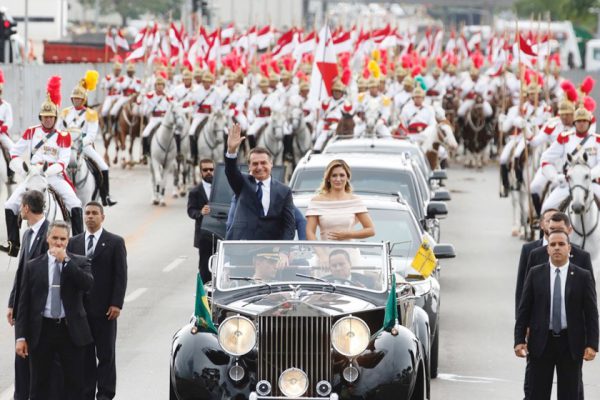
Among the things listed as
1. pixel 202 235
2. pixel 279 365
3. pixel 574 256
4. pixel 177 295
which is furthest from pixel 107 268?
pixel 177 295

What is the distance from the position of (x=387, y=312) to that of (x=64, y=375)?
240 cm

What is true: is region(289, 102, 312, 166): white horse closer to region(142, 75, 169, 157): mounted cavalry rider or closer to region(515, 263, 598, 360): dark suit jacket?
region(142, 75, 169, 157): mounted cavalry rider

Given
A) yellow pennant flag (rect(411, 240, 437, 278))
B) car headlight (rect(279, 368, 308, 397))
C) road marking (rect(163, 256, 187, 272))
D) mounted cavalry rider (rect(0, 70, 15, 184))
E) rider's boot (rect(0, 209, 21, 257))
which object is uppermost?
yellow pennant flag (rect(411, 240, 437, 278))

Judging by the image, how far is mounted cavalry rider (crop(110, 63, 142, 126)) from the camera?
43188 mm

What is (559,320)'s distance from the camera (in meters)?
12.6

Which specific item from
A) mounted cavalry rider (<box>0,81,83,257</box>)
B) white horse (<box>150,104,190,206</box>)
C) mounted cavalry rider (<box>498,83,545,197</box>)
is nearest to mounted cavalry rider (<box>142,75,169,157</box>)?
white horse (<box>150,104,190,206</box>)

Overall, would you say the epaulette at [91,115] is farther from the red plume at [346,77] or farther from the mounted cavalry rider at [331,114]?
the red plume at [346,77]

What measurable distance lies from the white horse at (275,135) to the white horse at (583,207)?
51.4 feet

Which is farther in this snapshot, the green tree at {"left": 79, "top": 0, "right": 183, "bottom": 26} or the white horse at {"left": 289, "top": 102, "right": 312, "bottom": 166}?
the green tree at {"left": 79, "top": 0, "right": 183, "bottom": 26}

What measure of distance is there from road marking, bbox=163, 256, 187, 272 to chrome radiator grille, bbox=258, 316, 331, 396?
11.9 metres

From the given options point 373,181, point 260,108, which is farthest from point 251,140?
point 373,181

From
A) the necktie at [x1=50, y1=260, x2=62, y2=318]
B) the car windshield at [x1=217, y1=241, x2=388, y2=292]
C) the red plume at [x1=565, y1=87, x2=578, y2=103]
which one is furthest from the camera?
the red plume at [x1=565, y1=87, x2=578, y2=103]

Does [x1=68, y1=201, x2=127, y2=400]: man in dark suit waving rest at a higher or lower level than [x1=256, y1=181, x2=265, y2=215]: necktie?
lower

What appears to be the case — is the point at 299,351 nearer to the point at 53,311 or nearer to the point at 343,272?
the point at 343,272
